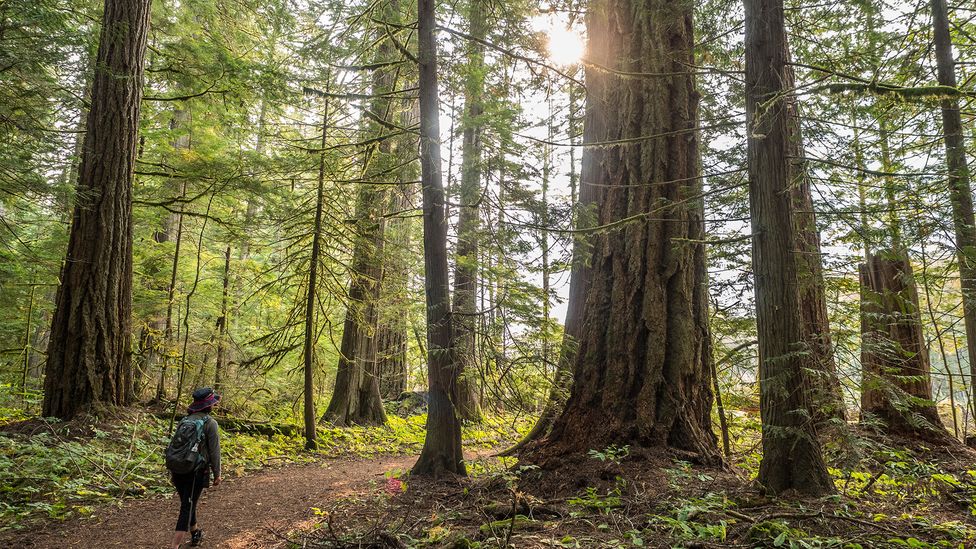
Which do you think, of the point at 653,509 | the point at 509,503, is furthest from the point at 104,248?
the point at 653,509

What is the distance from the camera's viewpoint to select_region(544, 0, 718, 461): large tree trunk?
549 cm

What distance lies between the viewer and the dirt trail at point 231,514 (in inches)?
182

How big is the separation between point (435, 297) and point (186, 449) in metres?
2.97

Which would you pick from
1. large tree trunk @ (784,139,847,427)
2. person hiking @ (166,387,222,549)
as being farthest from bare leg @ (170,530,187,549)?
large tree trunk @ (784,139,847,427)

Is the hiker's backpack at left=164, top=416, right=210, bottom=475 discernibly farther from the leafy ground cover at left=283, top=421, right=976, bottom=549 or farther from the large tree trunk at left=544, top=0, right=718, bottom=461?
the large tree trunk at left=544, top=0, right=718, bottom=461

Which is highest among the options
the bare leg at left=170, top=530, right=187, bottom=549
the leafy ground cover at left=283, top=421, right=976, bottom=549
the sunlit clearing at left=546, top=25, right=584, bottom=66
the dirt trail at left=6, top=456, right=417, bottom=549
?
the sunlit clearing at left=546, top=25, right=584, bottom=66

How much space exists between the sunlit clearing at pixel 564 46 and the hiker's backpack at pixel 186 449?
613 centimetres

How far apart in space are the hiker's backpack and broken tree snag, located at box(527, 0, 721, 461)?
11.4ft

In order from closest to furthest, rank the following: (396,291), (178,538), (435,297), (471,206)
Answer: (178,538), (471,206), (435,297), (396,291)

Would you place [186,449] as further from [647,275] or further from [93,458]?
[647,275]

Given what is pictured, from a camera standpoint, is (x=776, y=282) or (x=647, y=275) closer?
(x=776, y=282)

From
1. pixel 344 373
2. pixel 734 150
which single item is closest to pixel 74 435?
pixel 344 373

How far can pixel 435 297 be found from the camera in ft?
20.3

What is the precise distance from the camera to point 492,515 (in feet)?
14.4
